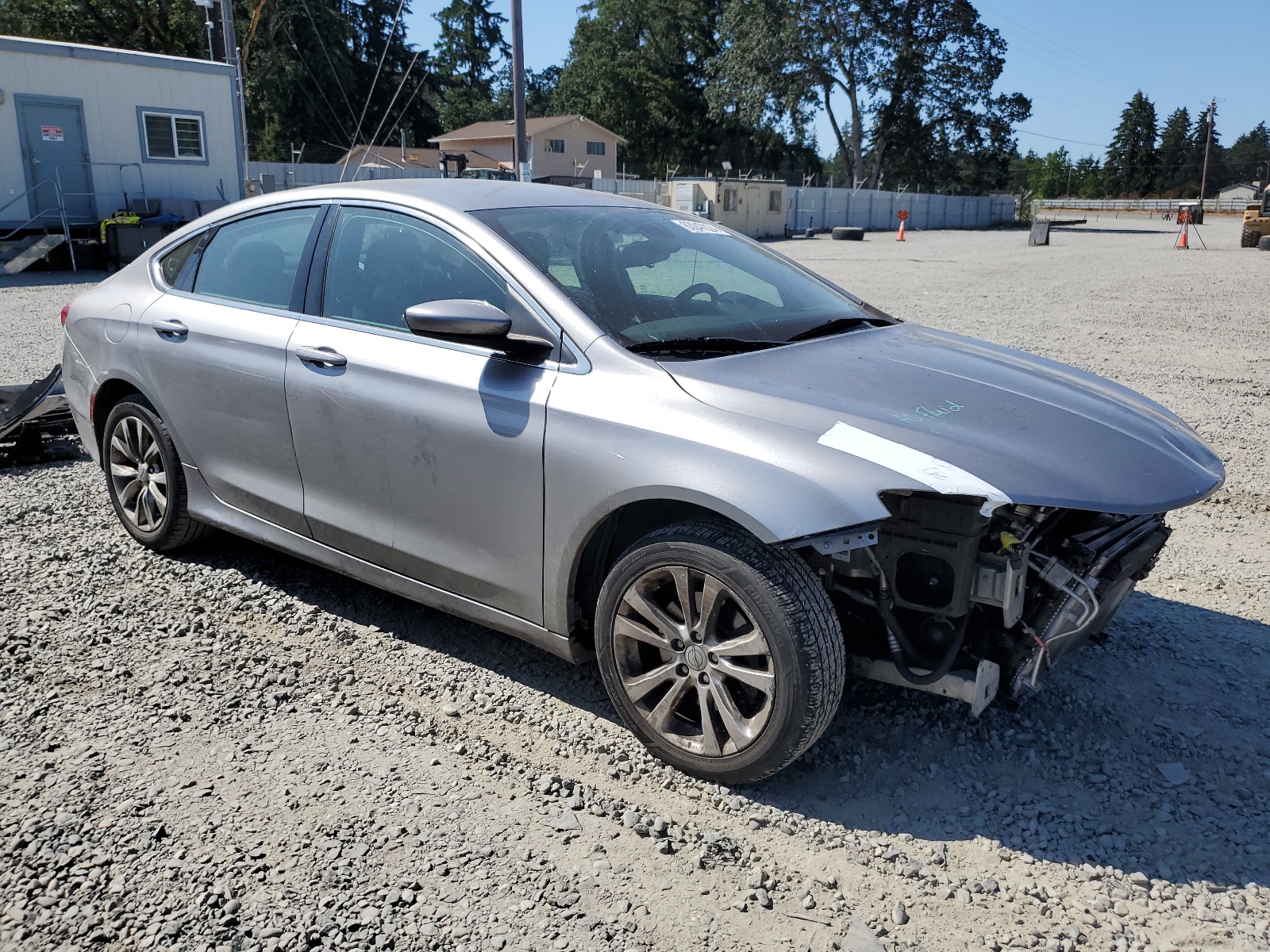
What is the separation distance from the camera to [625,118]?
72000 mm

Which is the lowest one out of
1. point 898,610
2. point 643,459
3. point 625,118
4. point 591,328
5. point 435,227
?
point 898,610

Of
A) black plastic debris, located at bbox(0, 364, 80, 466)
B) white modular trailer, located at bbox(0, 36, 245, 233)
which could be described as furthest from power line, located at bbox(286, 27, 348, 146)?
black plastic debris, located at bbox(0, 364, 80, 466)

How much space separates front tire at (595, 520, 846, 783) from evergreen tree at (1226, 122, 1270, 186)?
152577mm

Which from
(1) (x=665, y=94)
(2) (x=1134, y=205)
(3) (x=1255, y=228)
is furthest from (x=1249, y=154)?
(3) (x=1255, y=228)

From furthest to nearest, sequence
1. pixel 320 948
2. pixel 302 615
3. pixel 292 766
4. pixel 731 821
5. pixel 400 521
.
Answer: pixel 302 615
pixel 400 521
pixel 292 766
pixel 731 821
pixel 320 948

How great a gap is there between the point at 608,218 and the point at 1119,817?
2649 mm

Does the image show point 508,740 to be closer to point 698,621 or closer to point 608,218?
point 698,621

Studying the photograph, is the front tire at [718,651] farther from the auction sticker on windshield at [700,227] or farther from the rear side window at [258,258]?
the rear side window at [258,258]

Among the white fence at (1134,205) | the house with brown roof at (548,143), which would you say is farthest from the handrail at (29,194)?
the white fence at (1134,205)

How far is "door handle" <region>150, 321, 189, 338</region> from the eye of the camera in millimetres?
4316

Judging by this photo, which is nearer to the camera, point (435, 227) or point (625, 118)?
point (435, 227)

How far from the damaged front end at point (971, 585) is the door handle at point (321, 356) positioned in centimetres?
185

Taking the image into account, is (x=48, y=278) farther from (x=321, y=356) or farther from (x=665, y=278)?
(x=665, y=278)

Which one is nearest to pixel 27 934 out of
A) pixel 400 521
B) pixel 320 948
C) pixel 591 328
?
pixel 320 948
